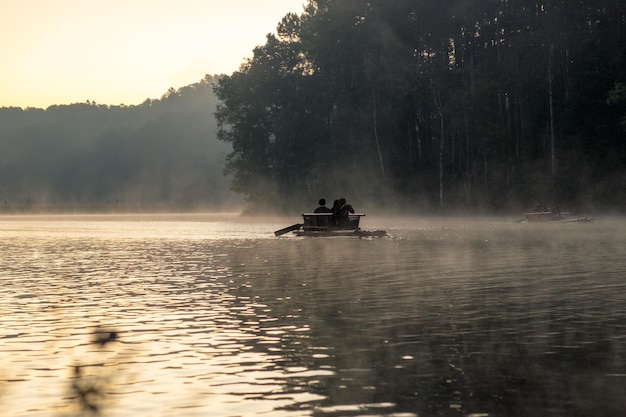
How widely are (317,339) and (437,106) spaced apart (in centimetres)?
7614

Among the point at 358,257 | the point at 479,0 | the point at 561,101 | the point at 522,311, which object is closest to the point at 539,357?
the point at 522,311

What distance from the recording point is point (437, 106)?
90500 millimetres

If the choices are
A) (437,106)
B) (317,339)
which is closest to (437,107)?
(437,106)

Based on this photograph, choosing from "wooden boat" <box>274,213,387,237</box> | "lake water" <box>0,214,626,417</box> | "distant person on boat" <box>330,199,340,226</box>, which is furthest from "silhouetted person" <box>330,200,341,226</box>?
"lake water" <box>0,214,626,417</box>

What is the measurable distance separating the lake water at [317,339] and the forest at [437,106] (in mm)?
48172

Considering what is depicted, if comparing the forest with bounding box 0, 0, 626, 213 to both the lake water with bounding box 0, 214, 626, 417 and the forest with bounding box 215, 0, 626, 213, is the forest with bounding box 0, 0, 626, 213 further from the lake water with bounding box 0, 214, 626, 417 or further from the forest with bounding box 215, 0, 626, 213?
the lake water with bounding box 0, 214, 626, 417

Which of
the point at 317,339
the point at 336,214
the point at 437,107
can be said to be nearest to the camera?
the point at 317,339

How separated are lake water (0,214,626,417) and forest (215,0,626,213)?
158 ft

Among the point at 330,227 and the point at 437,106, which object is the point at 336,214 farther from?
the point at 437,106

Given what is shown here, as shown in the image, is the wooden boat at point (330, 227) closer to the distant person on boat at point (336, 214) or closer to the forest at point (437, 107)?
the distant person on boat at point (336, 214)

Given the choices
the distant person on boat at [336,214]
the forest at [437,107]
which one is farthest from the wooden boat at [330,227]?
the forest at [437,107]

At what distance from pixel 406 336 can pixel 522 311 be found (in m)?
4.40

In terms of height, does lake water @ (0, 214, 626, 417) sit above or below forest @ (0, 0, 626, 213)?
below

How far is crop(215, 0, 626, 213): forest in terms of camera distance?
7969 centimetres
